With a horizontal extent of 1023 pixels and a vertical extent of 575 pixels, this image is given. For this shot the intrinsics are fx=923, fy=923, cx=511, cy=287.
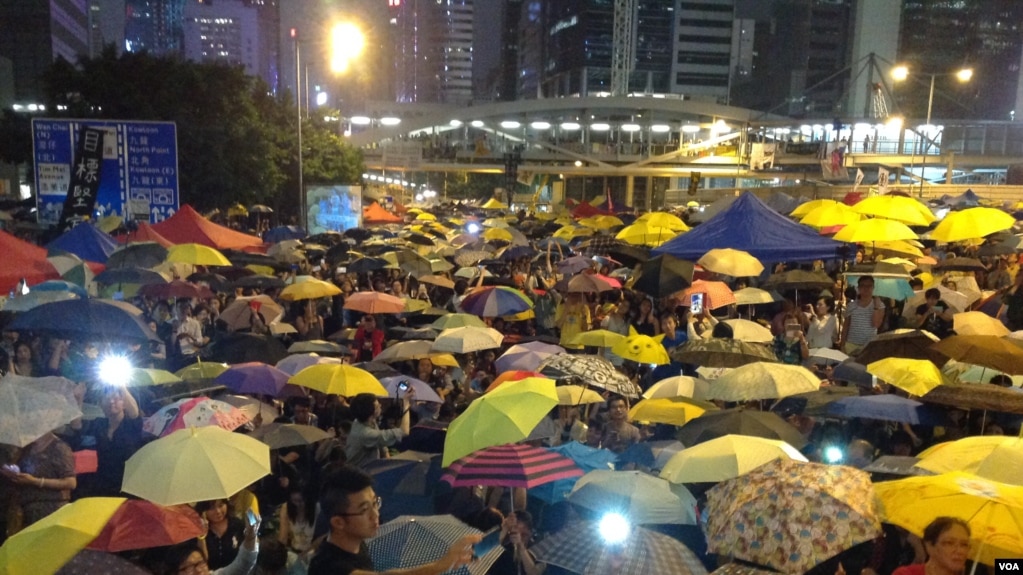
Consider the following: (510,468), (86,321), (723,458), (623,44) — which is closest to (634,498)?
(723,458)

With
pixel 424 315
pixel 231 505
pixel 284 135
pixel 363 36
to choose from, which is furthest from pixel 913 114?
pixel 231 505

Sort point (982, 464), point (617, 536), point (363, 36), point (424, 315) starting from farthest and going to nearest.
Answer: point (363, 36), point (424, 315), point (982, 464), point (617, 536)

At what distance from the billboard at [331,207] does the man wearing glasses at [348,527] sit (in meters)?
20.5

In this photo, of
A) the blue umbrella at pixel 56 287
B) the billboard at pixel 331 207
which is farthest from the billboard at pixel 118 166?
the blue umbrella at pixel 56 287

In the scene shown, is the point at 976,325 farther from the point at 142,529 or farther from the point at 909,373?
the point at 142,529

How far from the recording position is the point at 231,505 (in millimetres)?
5371

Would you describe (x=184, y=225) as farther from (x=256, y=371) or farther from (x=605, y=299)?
(x=256, y=371)

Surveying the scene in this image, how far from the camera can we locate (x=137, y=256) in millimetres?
12484

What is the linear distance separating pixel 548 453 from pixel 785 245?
703 centimetres

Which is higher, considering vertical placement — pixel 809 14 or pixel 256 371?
pixel 809 14

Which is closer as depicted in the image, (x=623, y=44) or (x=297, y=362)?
(x=297, y=362)

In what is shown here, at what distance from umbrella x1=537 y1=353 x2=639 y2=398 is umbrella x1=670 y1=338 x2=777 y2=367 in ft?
2.35

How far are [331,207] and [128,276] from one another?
40.3 ft

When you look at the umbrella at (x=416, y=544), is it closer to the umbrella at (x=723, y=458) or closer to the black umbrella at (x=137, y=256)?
the umbrella at (x=723, y=458)
